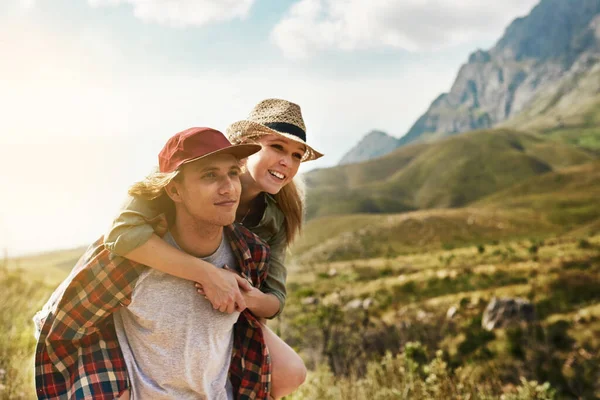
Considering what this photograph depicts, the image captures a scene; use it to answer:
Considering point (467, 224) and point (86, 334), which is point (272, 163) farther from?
point (467, 224)

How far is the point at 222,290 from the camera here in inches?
96.5

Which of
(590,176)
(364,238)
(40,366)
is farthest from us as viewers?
(590,176)

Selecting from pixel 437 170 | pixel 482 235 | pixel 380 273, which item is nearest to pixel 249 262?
pixel 380 273

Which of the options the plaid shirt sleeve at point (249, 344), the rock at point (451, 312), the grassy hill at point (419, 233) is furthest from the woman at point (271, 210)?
the grassy hill at point (419, 233)

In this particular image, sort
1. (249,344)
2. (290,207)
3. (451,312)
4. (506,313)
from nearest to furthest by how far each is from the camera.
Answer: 1. (249,344)
2. (290,207)
3. (506,313)
4. (451,312)

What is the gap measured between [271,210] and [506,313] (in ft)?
63.1

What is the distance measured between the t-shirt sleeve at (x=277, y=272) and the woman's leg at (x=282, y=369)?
193mm

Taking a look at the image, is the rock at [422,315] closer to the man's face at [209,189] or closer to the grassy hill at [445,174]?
the man's face at [209,189]

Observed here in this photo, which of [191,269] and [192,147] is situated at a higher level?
[192,147]

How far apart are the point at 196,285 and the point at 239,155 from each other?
0.66m

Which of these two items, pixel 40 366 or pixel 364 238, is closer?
pixel 40 366

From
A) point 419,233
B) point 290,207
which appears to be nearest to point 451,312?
point 290,207

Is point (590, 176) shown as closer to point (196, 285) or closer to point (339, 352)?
point (339, 352)

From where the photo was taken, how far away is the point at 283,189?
11.0 ft
